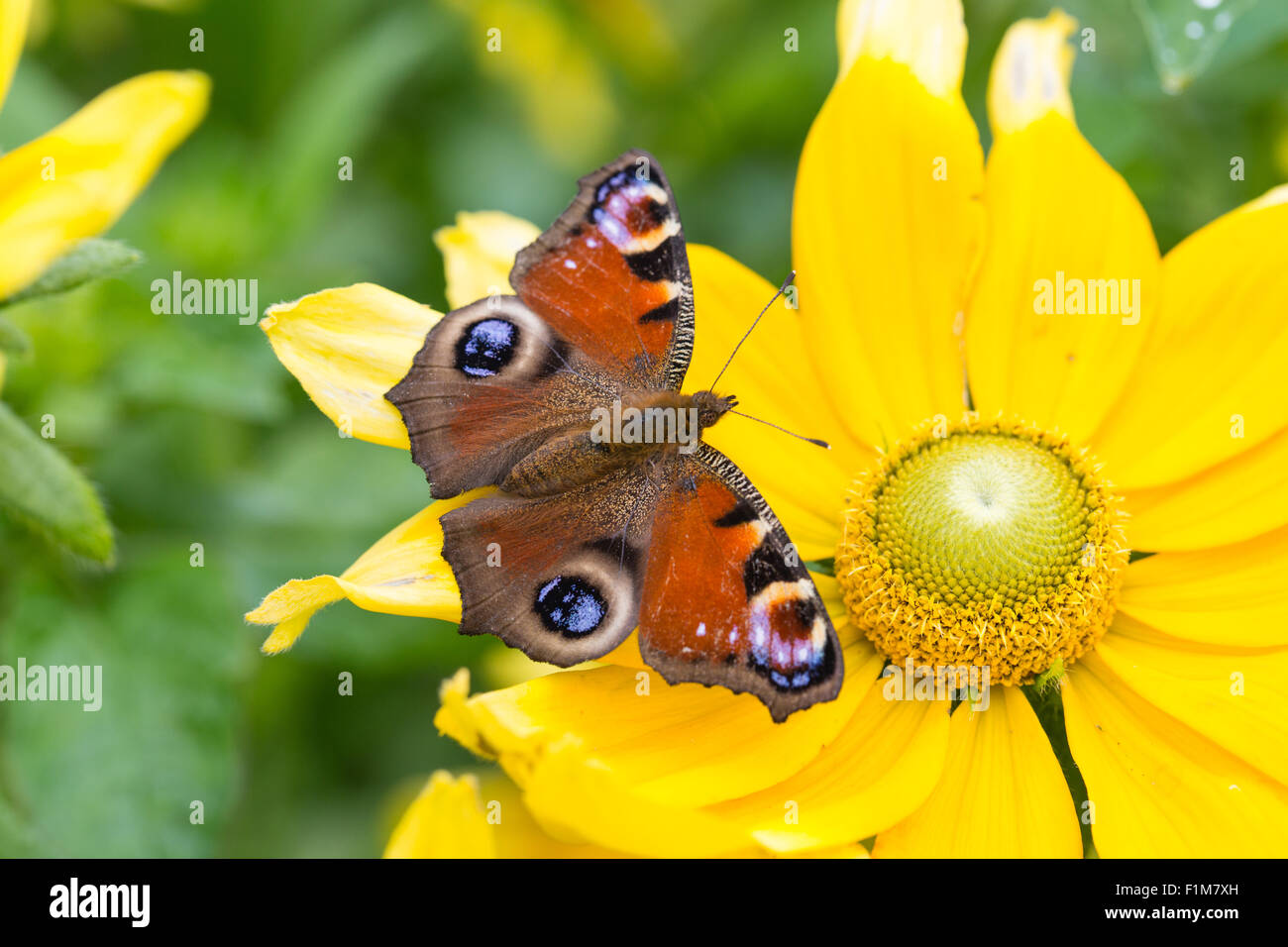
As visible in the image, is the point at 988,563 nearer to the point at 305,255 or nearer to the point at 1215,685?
the point at 1215,685

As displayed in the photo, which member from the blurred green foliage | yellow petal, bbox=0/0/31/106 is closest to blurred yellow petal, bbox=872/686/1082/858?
the blurred green foliage

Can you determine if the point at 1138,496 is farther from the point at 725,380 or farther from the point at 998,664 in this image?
the point at 725,380

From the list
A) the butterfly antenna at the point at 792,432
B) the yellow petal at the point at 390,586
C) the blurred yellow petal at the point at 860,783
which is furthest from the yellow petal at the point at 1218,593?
the yellow petal at the point at 390,586

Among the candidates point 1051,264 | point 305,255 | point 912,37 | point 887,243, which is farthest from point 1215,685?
point 305,255

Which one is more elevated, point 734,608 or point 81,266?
point 81,266
